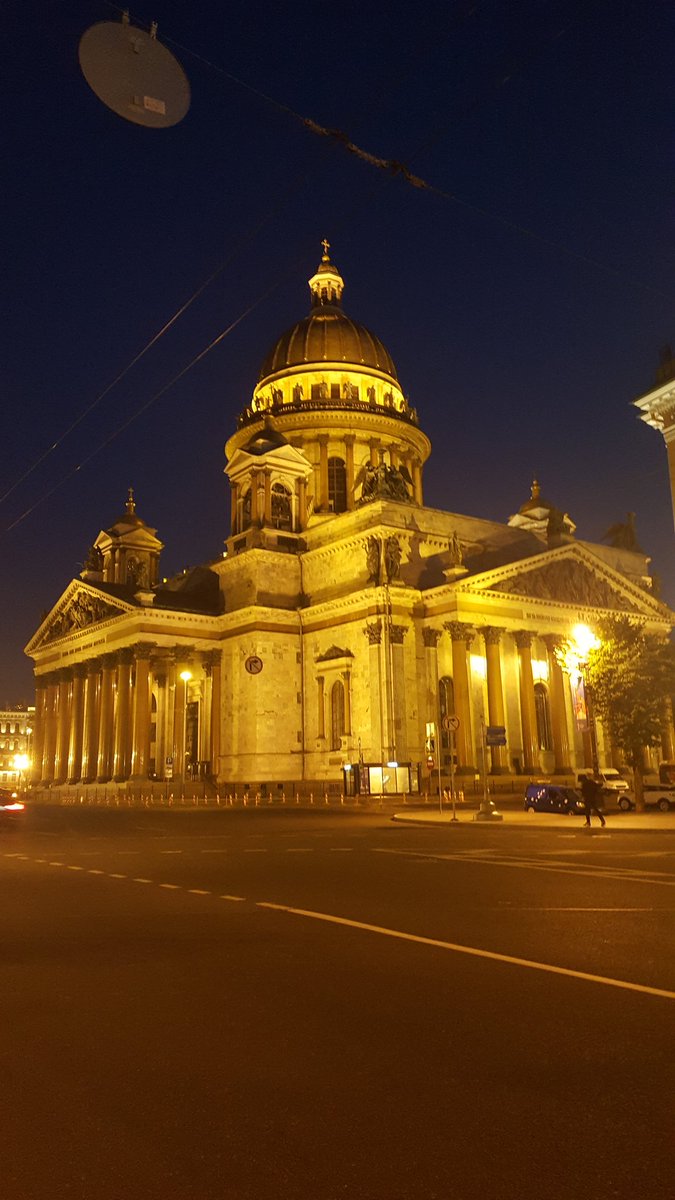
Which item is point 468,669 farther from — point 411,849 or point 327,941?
point 327,941

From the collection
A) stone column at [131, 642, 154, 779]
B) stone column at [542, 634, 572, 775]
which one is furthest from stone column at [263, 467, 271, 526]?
stone column at [542, 634, 572, 775]

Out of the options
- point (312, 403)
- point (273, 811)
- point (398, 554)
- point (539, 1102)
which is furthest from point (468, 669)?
point (539, 1102)

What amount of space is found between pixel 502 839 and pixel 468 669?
91.3ft

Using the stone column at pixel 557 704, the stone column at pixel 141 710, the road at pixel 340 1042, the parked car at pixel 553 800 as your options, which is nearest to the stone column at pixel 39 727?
the stone column at pixel 141 710

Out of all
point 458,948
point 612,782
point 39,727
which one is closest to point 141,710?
point 39,727

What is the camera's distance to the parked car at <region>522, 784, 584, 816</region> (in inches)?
1367

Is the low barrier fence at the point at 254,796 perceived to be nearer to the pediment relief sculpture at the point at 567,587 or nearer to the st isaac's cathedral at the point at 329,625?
the st isaac's cathedral at the point at 329,625

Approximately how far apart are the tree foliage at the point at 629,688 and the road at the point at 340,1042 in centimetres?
2610

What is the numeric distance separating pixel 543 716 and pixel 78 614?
33442 millimetres

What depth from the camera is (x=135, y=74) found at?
11398 millimetres

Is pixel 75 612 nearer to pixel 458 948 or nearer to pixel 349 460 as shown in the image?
pixel 349 460

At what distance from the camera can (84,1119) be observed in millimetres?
4750

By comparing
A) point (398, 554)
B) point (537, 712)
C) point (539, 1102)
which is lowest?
point (539, 1102)

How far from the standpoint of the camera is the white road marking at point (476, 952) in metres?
7.40
